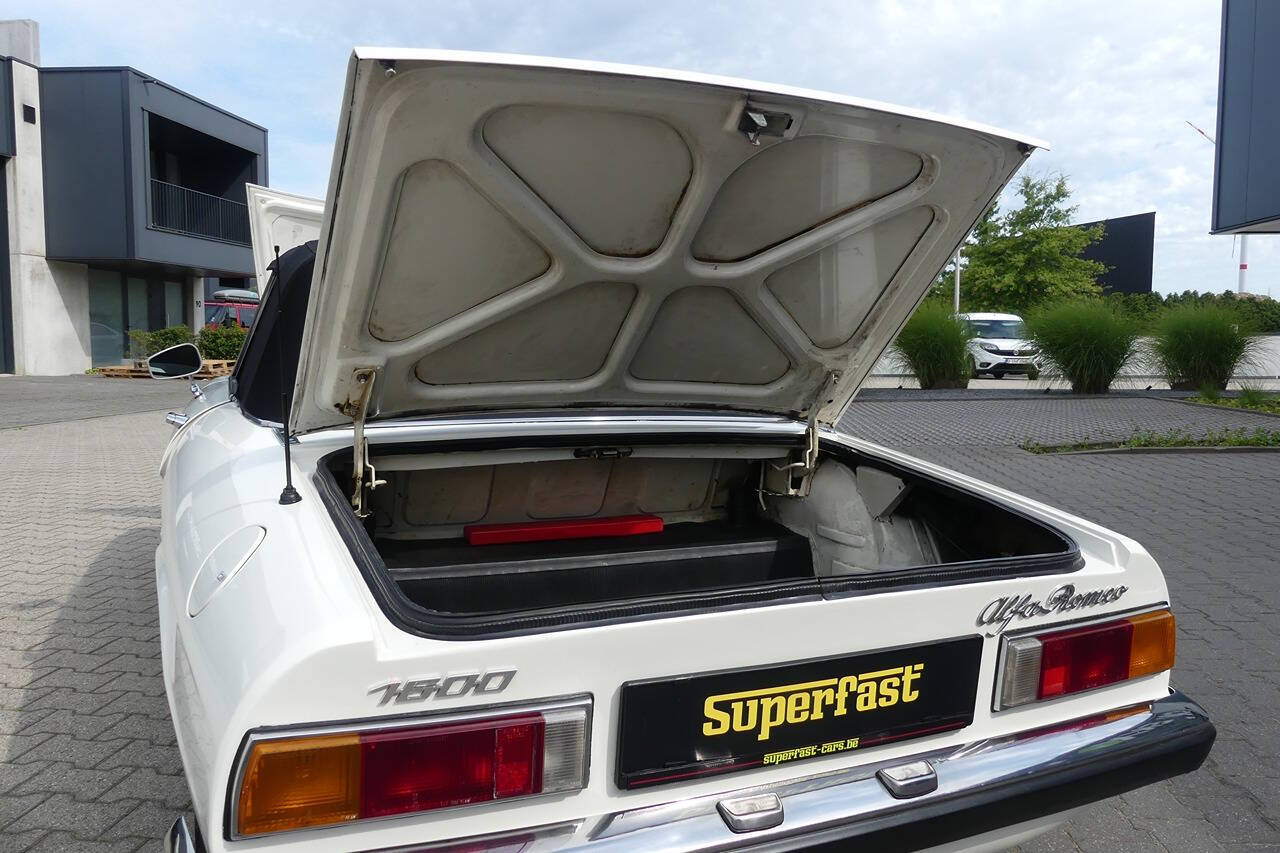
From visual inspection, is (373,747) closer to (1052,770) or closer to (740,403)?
(1052,770)

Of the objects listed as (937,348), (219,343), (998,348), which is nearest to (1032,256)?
(998,348)

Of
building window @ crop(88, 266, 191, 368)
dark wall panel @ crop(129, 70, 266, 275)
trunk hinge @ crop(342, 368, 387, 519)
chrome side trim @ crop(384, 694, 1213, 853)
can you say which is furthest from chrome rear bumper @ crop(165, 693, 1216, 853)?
building window @ crop(88, 266, 191, 368)

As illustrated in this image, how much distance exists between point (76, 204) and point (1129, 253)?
37.5 metres

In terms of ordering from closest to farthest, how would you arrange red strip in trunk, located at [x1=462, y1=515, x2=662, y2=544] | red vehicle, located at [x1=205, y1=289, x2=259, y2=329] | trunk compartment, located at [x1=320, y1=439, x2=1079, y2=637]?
trunk compartment, located at [x1=320, y1=439, x2=1079, y2=637]
red strip in trunk, located at [x1=462, y1=515, x2=662, y2=544]
red vehicle, located at [x1=205, y1=289, x2=259, y2=329]

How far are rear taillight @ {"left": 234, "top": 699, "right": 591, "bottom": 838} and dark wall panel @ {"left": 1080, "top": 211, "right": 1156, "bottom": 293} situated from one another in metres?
39.4

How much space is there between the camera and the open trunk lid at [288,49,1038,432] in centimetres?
164

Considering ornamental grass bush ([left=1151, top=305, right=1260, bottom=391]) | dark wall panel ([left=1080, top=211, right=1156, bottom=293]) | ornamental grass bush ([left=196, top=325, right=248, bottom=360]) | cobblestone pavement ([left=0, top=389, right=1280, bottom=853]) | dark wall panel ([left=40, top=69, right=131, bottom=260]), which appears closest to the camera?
cobblestone pavement ([left=0, top=389, right=1280, bottom=853])

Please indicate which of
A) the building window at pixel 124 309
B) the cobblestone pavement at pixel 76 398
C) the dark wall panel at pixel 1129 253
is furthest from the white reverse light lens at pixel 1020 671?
the dark wall panel at pixel 1129 253

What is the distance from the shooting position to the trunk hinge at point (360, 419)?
2145 millimetres

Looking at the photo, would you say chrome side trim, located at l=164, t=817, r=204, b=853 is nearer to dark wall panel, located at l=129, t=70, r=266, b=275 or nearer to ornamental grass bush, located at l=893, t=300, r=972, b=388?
ornamental grass bush, located at l=893, t=300, r=972, b=388

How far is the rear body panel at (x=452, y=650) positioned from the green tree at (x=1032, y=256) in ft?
89.2

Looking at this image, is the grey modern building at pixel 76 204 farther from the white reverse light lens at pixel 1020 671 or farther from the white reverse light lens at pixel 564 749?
the white reverse light lens at pixel 1020 671

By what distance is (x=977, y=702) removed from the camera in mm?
1771

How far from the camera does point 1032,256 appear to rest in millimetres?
28125
